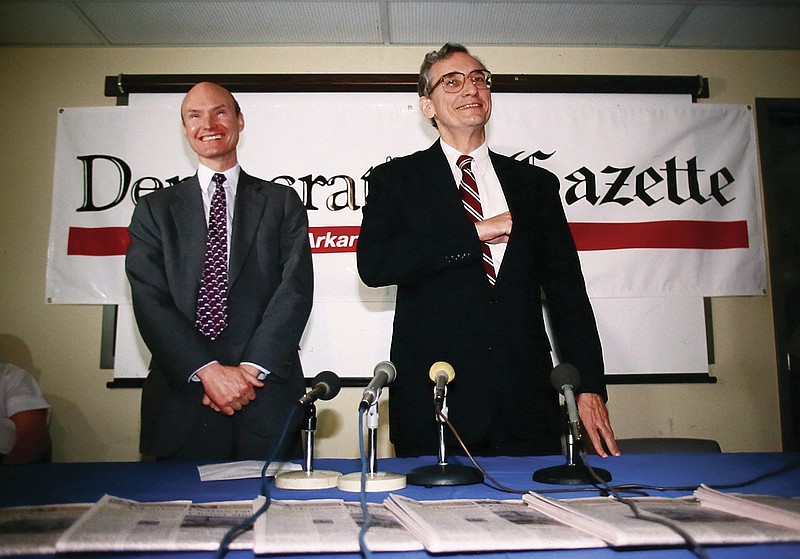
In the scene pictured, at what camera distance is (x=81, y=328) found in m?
2.83

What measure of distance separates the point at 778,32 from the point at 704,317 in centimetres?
135

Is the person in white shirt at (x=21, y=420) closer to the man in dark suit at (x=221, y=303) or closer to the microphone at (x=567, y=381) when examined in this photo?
the man in dark suit at (x=221, y=303)

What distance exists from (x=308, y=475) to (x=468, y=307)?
0.78 meters

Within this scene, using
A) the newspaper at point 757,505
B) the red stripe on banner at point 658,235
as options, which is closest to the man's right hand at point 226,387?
the newspaper at point 757,505

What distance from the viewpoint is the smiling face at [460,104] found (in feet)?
6.64

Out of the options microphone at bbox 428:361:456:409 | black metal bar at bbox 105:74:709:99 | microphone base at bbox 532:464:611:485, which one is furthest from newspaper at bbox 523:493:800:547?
black metal bar at bbox 105:74:709:99

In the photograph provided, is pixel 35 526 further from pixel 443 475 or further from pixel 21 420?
pixel 21 420

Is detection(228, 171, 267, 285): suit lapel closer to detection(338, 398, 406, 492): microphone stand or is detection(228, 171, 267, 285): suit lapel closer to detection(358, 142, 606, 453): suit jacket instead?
detection(358, 142, 606, 453): suit jacket

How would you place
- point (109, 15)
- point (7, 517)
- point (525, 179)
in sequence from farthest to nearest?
point (109, 15), point (525, 179), point (7, 517)

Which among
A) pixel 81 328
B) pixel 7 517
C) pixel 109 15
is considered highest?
pixel 109 15

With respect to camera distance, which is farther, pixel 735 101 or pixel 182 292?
pixel 735 101

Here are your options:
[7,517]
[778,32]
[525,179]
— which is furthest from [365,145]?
[7,517]

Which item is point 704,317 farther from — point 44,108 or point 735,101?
point 44,108

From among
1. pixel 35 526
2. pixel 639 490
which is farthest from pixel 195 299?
pixel 639 490
